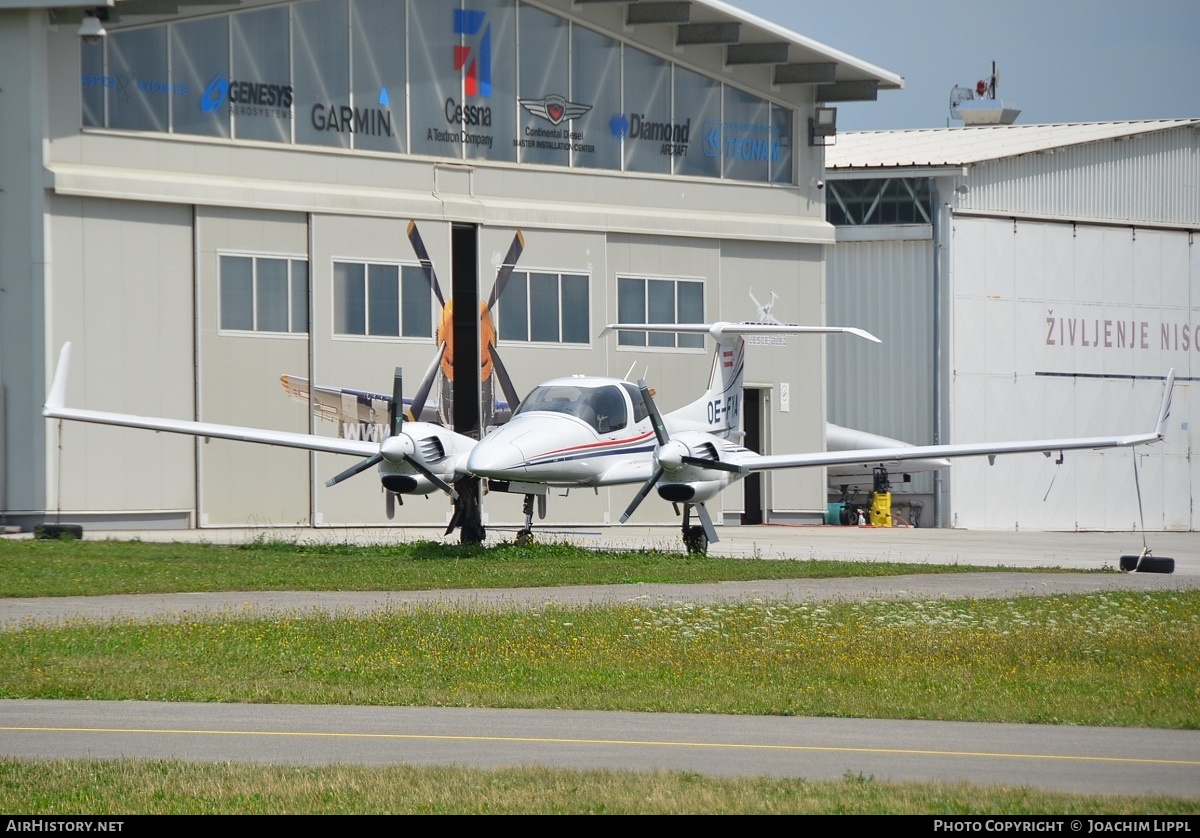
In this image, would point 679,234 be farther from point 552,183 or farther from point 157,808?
point 157,808

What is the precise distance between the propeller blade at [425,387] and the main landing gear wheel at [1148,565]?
1608 cm

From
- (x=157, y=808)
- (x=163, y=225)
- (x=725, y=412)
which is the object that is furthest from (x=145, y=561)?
(x=157, y=808)

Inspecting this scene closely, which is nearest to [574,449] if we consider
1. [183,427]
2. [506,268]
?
[183,427]

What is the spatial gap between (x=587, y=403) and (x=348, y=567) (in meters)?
5.45

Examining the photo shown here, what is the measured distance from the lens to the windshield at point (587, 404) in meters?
26.8

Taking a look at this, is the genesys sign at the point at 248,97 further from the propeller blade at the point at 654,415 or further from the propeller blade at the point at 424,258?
the propeller blade at the point at 654,415

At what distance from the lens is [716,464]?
87.9 feet

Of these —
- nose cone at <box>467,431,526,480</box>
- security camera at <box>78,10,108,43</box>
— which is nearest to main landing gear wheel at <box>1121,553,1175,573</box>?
nose cone at <box>467,431,526,480</box>

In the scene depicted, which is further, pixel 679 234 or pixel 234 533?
pixel 679 234

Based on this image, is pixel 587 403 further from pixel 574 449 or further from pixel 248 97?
pixel 248 97

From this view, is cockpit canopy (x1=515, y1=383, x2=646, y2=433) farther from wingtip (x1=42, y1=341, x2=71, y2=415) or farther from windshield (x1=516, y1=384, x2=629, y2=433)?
wingtip (x1=42, y1=341, x2=71, y2=415)

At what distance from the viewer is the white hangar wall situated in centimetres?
4331
